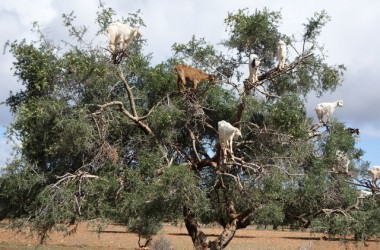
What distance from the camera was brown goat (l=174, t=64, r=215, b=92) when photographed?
1335cm

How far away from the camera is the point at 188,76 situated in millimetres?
13484

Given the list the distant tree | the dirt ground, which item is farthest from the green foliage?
the dirt ground

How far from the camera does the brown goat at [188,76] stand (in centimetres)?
1335

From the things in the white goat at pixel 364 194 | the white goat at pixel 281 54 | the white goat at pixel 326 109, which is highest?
the white goat at pixel 281 54

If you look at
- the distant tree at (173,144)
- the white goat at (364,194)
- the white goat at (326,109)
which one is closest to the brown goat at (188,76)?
the distant tree at (173,144)

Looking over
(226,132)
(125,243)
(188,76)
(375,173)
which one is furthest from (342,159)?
(125,243)

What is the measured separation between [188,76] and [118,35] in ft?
6.28

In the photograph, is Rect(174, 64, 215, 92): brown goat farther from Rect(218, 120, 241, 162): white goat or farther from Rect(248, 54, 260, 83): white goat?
Rect(218, 120, 241, 162): white goat

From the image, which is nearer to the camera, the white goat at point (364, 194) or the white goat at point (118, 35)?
the white goat at point (118, 35)

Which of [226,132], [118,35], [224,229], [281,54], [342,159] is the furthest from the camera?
[224,229]

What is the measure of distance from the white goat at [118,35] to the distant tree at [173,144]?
11.8 inches

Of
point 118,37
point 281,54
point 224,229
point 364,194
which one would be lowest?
point 224,229

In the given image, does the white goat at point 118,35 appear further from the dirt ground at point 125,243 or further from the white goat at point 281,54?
the dirt ground at point 125,243

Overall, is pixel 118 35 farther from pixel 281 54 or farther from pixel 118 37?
pixel 281 54
